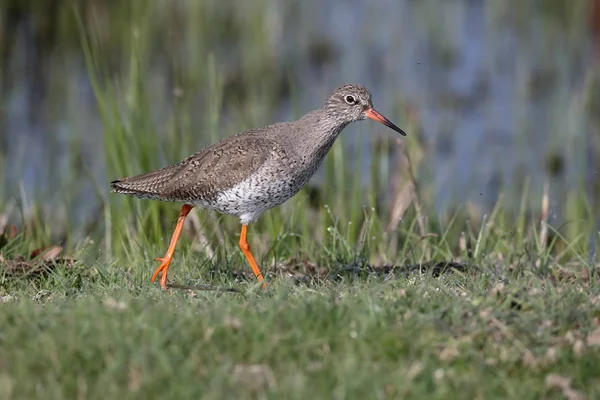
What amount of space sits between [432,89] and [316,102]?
6.50 ft

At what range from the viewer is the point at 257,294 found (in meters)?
5.69

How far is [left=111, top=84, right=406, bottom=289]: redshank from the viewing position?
263 inches

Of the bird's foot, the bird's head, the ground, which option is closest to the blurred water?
the bird's head

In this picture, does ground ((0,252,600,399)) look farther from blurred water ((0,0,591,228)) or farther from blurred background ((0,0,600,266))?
blurred water ((0,0,591,228))

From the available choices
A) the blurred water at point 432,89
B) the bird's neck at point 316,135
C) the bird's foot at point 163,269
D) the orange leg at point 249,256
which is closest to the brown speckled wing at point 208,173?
the bird's neck at point 316,135

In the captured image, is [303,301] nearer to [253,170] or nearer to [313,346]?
[313,346]

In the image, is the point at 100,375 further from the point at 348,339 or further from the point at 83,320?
the point at 348,339

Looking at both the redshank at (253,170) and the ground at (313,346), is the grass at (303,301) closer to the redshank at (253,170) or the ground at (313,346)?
the ground at (313,346)

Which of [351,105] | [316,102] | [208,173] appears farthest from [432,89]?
[208,173]

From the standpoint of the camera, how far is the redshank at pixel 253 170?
21.9 feet

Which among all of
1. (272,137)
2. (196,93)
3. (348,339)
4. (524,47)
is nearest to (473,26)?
(524,47)

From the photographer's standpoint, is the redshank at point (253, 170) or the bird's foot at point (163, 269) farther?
the redshank at point (253, 170)

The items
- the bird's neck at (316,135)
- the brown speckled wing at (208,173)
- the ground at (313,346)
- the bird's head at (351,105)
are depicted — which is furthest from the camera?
the bird's head at (351,105)

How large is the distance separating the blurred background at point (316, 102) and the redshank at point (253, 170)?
538 millimetres
